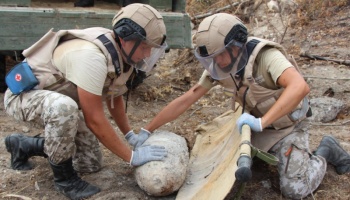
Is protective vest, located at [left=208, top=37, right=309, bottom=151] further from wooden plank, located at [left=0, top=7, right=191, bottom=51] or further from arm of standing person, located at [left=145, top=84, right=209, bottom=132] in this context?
wooden plank, located at [left=0, top=7, right=191, bottom=51]

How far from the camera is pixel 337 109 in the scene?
539cm

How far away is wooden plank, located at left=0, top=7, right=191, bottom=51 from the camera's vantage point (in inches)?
209

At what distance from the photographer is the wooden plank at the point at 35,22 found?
17.4 ft

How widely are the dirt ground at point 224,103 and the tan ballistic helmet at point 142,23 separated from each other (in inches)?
46.7

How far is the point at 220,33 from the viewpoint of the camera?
338cm

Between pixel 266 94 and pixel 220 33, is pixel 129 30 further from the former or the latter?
pixel 266 94

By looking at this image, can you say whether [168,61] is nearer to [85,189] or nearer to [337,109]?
[337,109]

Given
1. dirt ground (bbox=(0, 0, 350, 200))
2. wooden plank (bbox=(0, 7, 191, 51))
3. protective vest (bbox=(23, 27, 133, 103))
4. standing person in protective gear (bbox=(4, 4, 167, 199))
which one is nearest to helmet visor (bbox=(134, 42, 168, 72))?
standing person in protective gear (bbox=(4, 4, 167, 199))

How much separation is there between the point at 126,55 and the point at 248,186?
1.41m

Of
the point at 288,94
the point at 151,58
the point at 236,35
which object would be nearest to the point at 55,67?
the point at 151,58

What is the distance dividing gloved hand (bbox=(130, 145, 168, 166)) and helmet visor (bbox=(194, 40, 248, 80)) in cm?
69

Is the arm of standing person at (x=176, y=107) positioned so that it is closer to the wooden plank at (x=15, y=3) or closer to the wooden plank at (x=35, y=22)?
the wooden plank at (x=35, y=22)

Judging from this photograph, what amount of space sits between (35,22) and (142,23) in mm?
2489

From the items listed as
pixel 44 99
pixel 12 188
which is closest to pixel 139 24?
pixel 44 99
